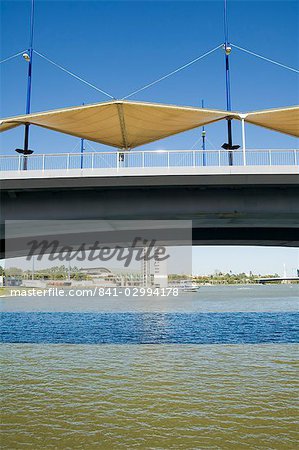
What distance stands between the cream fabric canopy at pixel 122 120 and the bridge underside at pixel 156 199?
7779mm

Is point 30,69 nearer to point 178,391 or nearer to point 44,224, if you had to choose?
point 44,224

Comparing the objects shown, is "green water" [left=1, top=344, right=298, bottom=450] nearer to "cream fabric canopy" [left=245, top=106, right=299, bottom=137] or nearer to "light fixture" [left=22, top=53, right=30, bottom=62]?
"cream fabric canopy" [left=245, top=106, right=299, bottom=137]

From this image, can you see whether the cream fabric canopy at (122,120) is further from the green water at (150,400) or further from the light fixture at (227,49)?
the green water at (150,400)

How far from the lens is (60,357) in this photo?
62.7ft

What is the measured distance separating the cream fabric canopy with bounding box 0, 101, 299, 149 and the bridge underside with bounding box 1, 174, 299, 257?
22.9 feet

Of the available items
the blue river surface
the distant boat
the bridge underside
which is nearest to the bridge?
the bridge underside

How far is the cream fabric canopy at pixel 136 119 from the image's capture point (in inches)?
963

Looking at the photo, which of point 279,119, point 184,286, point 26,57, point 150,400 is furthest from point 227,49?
point 184,286

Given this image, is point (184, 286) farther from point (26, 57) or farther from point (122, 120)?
point (122, 120)

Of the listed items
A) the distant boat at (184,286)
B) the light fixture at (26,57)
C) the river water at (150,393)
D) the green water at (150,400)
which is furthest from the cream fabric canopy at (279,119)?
the distant boat at (184,286)

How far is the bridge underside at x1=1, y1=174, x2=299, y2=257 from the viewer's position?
1766 cm

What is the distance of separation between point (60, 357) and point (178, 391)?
8.14m

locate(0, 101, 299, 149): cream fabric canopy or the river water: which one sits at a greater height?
locate(0, 101, 299, 149): cream fabric canopy

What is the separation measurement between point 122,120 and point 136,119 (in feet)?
3.09
